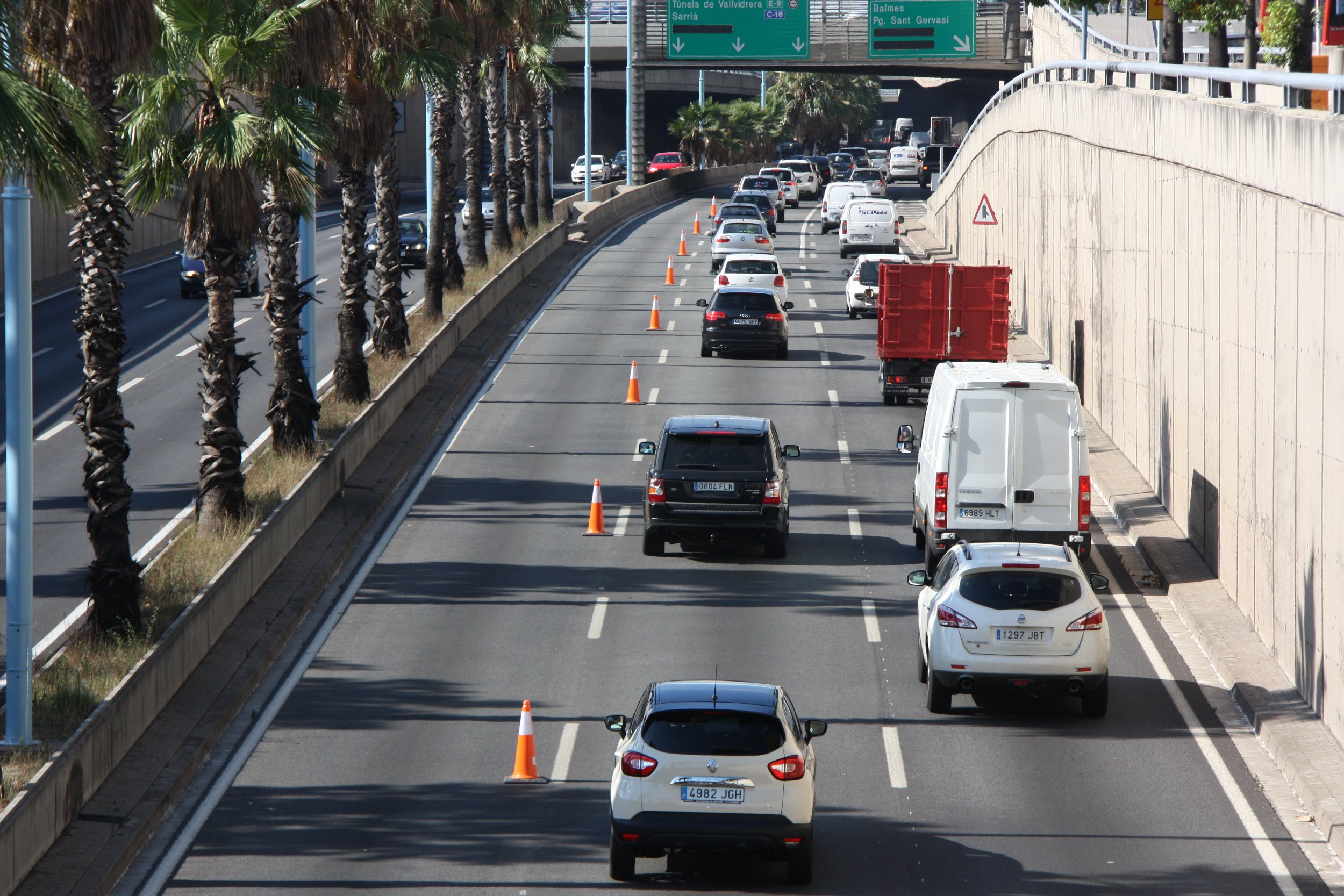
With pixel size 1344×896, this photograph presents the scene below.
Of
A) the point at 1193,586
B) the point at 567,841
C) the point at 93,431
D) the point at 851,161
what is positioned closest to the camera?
the point at 567,841

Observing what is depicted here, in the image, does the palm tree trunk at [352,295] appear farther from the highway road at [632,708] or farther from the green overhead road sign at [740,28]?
the green overhead road sign at [740,28]

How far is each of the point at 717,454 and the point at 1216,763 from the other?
30.5 feet

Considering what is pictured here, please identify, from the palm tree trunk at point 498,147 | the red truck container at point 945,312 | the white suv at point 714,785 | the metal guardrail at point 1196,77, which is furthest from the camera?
the palm tree trunk at point 498,147

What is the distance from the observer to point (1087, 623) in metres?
16.8

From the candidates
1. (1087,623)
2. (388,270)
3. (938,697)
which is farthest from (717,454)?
(388,270)

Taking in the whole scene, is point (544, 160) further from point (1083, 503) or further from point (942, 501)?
point (1083, 503)

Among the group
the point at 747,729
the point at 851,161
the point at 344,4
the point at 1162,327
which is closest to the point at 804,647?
the point at 747,729

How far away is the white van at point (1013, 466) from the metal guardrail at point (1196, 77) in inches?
173

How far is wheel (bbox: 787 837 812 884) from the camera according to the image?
1267cm

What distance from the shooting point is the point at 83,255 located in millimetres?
19594

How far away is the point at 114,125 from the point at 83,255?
59.4 inches

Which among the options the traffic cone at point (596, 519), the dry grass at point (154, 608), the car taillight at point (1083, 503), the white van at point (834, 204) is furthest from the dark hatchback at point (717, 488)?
the white van at point (834, 204)

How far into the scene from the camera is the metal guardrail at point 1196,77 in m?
17.1

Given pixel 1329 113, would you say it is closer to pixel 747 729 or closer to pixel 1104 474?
pixel 747 729
